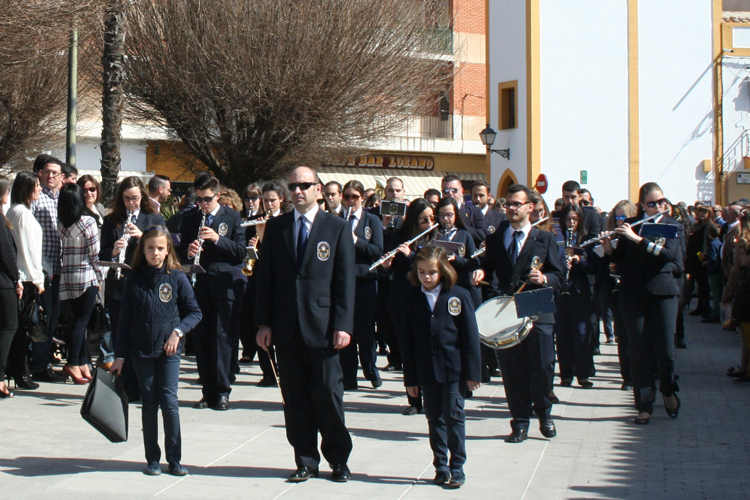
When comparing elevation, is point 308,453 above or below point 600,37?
below

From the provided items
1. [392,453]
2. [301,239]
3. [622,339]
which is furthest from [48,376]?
[622,339]

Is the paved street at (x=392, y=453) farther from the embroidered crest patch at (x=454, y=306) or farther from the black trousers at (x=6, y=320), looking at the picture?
the embroidered crest patch at (x=454, y=306)

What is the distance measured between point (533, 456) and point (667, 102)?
31021mm

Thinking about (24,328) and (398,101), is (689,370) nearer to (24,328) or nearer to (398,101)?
(24,328)

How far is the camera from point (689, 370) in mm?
11430

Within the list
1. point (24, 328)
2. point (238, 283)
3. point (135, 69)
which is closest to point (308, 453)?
point (238, 283)

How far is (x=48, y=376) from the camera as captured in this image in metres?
9.72

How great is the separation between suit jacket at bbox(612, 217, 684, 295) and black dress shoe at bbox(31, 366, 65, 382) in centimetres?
570

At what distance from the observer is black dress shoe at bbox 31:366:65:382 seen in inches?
382

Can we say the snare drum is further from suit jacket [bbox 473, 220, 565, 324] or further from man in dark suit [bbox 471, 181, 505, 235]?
man in dark suit [bbox 471, 181, 505, 235]

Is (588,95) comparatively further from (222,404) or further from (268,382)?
(222,404)

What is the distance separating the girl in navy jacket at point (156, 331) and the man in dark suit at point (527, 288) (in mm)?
2470

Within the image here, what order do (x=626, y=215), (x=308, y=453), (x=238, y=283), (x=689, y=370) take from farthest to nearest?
(x=689, y=370), (x=626, y=215), (x=238, y=283), (x=308, y=453)

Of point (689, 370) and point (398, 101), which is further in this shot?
point (398, 101)
